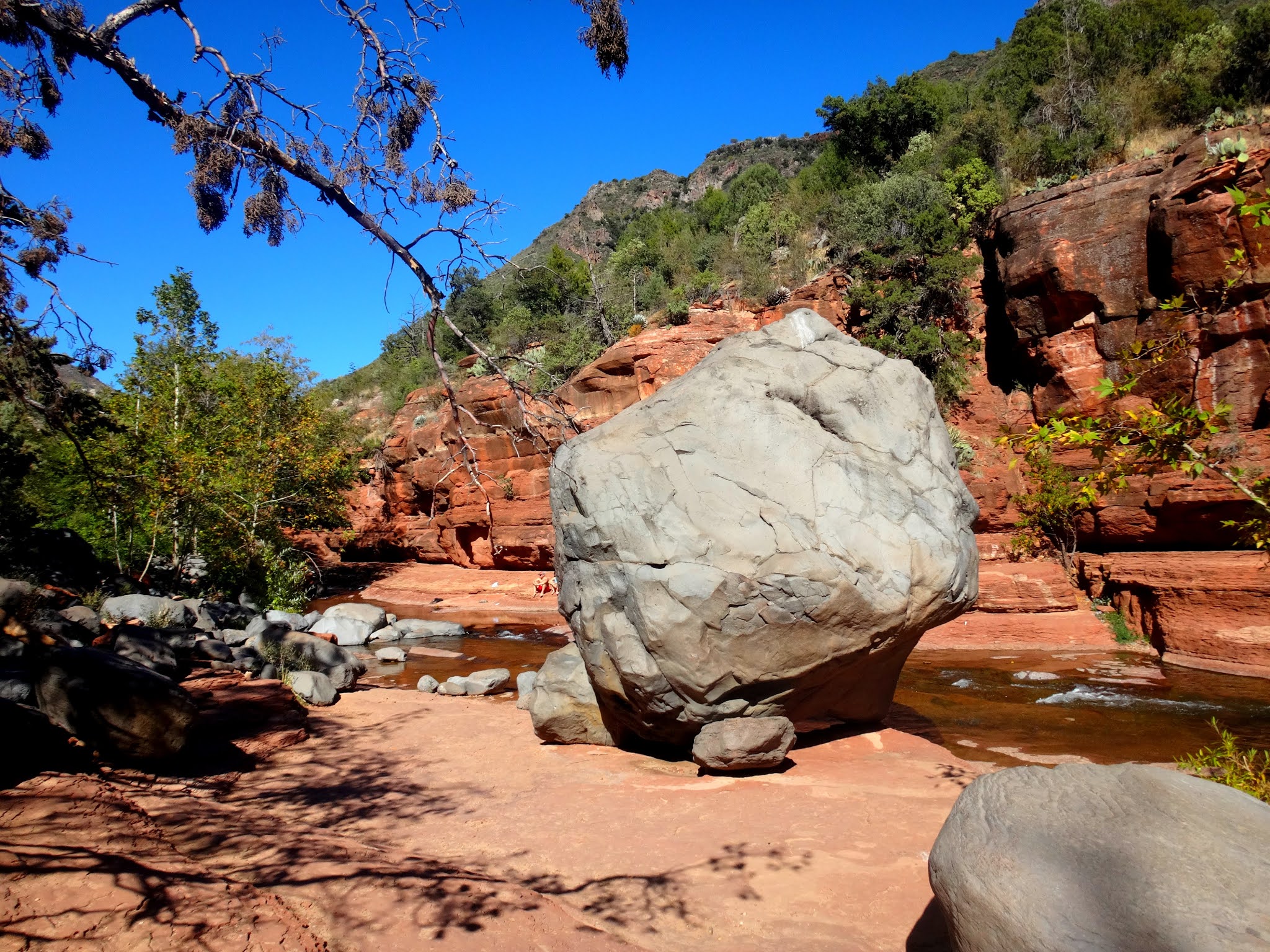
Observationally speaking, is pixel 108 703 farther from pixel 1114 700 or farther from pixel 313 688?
pixel 1114 700

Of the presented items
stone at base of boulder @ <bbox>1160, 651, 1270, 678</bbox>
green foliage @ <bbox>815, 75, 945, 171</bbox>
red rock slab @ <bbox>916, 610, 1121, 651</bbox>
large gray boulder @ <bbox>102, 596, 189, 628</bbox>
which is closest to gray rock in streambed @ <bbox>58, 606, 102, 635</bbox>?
large gray boulder @ <bbox>102, 596, 189, 628</bbox>

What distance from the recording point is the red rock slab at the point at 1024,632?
13039mm

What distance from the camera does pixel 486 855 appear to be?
464 cm

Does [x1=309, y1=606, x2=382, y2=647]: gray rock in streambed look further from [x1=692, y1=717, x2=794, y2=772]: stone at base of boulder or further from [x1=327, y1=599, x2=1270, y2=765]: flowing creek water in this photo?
[x1=692, y1=717, x2=794, y2=772]: stone at base of boulder

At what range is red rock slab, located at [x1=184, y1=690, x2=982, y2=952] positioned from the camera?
3766 mm

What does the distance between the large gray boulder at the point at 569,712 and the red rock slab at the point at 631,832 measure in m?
0.18

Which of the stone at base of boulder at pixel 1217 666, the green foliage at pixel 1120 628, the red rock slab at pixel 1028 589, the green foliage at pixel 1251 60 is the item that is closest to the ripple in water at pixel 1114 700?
the stone at base of boulder at pixel 1217 666

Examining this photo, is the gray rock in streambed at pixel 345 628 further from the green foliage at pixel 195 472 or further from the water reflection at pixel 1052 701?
the green foliage at pixel 195 472

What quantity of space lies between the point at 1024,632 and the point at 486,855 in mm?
11947

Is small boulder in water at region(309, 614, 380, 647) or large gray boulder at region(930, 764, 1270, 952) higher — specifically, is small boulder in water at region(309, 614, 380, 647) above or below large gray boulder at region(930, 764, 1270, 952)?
below

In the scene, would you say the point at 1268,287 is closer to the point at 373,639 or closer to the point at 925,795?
the point at 925,795

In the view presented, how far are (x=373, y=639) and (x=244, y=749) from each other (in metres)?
9.18

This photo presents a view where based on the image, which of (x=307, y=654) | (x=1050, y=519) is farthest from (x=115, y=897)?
(x=1050, y=519)

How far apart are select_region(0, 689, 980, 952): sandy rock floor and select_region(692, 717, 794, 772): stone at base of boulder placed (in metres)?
0.16
